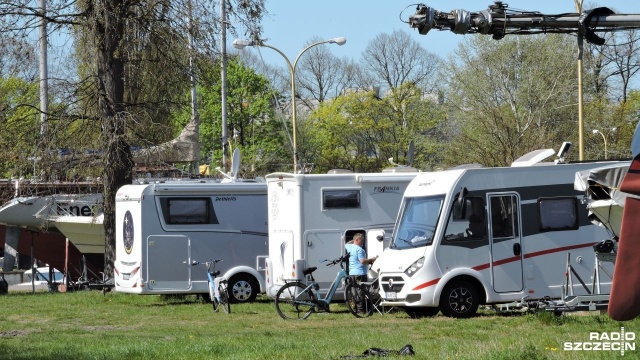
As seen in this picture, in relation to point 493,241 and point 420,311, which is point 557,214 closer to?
point 493,241

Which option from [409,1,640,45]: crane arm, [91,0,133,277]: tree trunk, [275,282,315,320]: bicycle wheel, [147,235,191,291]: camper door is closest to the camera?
[409,1,640,45]: crane arm

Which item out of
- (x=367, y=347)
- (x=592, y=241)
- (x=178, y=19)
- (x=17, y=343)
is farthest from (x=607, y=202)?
(x=178, y=19)

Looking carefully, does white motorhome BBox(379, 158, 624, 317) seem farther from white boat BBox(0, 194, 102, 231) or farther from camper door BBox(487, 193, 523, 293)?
white boat BBox(0, 194, 102, 231)

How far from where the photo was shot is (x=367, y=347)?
1294 centimetres

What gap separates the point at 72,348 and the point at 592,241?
10.3 metres

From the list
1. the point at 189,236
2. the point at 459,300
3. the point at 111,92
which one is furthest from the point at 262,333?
the point at 111,92

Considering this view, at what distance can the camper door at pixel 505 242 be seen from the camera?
19.2 m

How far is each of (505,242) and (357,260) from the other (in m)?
3.02

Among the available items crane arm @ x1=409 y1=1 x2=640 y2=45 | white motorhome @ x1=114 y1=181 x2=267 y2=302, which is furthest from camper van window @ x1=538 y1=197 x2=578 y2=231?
white motorhome @ x1=114 y1=181 x2=267 y2=302

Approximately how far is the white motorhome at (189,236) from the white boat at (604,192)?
1068 centimetres

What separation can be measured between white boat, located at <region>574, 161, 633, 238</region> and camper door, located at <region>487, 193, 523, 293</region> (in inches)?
96.3

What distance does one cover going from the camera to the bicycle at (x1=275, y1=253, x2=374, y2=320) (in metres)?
20.0

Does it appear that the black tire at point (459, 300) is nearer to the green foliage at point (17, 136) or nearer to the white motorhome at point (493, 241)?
the white motorhome at point (493, 241)

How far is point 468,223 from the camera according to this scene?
19375 mm
